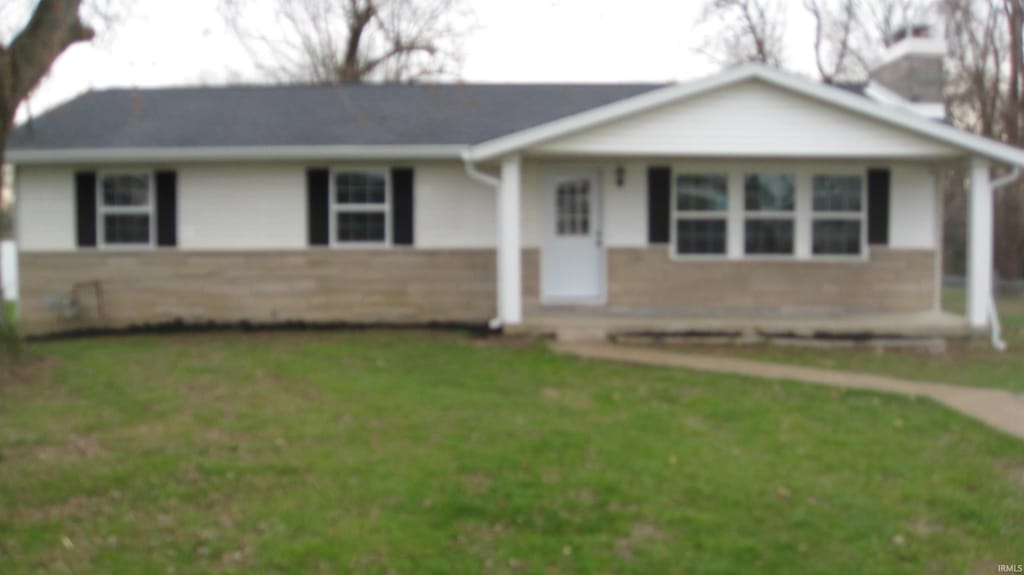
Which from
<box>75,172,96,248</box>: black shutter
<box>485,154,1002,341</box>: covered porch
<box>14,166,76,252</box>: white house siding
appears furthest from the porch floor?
<box>14,166,76,252</box>: white house siding

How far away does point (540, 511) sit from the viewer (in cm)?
527

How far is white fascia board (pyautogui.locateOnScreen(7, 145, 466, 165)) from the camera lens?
42.4 feet

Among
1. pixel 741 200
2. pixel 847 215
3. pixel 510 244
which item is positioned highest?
pixel 741 200

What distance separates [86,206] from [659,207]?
28.4ft

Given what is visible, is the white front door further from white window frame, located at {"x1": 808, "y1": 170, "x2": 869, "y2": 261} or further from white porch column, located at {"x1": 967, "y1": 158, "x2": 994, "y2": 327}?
white porch column, located at {"x1": 967, "y1": 158, "x2": 994, "y2": 327}

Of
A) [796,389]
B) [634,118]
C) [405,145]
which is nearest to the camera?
[796,389]

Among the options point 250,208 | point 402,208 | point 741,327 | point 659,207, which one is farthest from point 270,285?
point 741,327

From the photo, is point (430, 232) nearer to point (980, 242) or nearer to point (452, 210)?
point (452, 210)

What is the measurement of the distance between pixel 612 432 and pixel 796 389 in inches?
103

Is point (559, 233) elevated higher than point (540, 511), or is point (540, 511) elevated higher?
point (559, 233)

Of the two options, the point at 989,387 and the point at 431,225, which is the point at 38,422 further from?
the point at 989,387

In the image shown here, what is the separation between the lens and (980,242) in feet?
38.7

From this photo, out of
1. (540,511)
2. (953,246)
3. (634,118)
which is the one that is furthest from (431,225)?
(953,246)

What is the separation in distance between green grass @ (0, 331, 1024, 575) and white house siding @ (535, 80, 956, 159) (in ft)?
12.6
